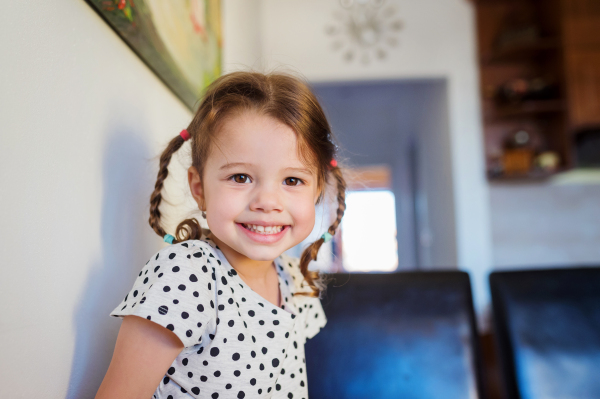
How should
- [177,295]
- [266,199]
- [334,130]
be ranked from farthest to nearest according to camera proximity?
[334,130] → [266,199] → [177,295]

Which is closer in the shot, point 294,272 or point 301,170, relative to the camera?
point 301,170

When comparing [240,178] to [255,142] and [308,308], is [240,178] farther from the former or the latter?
[308,308]

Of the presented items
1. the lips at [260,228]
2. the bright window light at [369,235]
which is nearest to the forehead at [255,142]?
the lips at [260,228]

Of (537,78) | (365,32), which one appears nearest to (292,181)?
(365,32)

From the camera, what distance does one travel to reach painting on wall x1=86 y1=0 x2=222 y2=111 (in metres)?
0.73

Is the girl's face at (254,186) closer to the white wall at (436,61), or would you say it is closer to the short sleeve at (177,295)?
the short sleeve at (177,295)

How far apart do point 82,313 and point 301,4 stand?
2960 millimetres

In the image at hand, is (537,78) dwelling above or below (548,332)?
above

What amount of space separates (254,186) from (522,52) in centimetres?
303

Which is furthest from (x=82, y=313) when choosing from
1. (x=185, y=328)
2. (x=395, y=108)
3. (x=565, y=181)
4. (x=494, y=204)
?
(x=395, y=108)

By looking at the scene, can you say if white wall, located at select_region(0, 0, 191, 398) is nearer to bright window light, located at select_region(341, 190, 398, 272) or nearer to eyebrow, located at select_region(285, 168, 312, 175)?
eyebrow, located at select_region(285, 168, 312, 175)

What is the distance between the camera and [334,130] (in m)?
1.42

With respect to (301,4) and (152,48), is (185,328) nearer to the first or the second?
(152,48)

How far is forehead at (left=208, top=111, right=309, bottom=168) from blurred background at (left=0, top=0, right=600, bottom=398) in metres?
0.19
